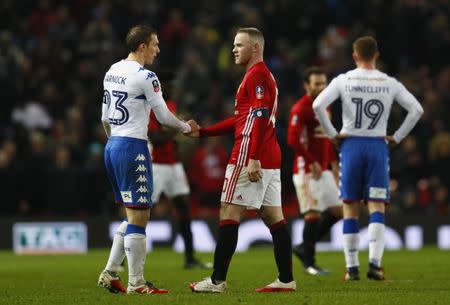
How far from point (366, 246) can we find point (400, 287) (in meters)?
8.71

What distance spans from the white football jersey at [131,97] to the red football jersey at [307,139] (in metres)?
3.72

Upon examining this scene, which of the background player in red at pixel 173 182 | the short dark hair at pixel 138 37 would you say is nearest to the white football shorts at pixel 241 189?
the short dark hair at pixel 138 37

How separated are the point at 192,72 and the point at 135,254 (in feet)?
42.0

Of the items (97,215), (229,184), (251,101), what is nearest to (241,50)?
(251,101)

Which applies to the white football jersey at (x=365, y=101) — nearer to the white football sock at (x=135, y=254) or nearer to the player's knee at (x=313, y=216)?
the player's knee at (x=313, y=216)

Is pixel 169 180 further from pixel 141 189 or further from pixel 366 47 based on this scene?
pixel 141 189

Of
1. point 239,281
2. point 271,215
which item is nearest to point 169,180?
point 239,281

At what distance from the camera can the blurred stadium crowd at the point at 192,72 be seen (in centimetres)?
2108

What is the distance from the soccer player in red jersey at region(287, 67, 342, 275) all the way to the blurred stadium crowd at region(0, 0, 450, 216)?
248 inches

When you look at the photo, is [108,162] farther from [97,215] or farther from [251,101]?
[97,215]

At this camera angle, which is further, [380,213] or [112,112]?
[380,213]

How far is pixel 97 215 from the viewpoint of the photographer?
2145 cm

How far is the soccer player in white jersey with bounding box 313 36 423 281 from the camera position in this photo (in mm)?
12305

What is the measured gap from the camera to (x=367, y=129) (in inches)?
486
